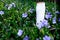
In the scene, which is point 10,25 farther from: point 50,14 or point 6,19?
point 50,14

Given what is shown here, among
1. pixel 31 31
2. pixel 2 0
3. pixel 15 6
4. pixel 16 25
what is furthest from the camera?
pixel 2 0

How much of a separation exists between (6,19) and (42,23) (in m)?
0.58

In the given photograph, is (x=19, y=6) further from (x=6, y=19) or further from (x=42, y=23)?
(x=42, y=23)

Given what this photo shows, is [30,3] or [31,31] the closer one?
[31,31]

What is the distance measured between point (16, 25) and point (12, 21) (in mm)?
97

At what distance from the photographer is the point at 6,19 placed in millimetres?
3398

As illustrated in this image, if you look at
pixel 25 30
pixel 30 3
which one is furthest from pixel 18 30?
pixel 30 3

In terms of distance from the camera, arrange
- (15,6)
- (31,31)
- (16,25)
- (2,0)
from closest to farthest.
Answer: (31,31)
(16,25)
(15,6)
(2,0)

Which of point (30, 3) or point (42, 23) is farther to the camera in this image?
point (30, 3)

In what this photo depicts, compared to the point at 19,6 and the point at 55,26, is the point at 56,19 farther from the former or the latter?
the point at 19,6

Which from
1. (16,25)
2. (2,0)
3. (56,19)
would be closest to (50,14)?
(56,19)

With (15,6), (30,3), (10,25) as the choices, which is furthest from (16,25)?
(30,3)

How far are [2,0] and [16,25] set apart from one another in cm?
104

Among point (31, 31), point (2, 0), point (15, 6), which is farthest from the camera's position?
point (2, 0)
